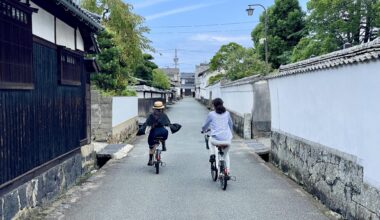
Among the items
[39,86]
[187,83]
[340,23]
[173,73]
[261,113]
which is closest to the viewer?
[39,86]

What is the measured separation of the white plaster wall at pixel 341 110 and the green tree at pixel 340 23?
20368 mm

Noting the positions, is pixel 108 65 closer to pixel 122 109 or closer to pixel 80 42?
pixel 122 109

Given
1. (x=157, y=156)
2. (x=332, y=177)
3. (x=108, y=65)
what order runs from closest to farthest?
(x=332, y=177) → (x=157, y=156) → (x=108, y=65)

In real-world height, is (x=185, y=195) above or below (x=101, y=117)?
below

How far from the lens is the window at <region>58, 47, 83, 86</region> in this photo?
10278mm

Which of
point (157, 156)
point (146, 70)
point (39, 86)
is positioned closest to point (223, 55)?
point (146, 70)

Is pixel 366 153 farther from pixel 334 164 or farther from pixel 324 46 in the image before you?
pixel 324 46

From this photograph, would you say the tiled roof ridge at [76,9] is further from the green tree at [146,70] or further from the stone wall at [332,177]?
the green tree at [146,70]

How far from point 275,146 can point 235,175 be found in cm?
266

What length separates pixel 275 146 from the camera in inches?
542

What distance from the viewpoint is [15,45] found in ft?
23.5

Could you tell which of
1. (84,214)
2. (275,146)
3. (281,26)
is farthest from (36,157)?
(281,26)

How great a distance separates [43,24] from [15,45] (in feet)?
6.83

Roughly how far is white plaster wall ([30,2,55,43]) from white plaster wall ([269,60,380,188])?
19.1 ft
